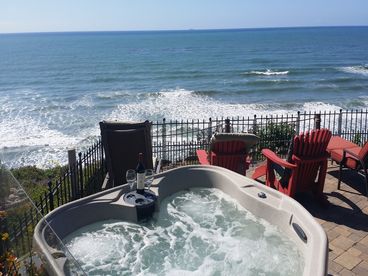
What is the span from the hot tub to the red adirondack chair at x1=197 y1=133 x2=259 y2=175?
479 millimetres

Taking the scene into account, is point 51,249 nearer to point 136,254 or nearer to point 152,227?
point 136,254

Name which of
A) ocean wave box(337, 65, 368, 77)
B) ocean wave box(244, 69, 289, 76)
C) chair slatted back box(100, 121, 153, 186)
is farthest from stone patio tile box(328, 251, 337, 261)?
ocean wave box(337, 65, 368, 77)

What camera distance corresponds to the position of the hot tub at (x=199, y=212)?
13.9ft

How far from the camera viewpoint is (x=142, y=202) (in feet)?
19.4

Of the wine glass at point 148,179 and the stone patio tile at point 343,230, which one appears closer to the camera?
the stone patio tile at point 343,230

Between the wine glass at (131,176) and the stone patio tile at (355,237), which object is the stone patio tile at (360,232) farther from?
the wine glass at (131,176)

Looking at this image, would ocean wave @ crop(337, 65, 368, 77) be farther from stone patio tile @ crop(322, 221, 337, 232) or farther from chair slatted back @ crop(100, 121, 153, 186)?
stone patio tile @ crop(322, 221, 337, 232)

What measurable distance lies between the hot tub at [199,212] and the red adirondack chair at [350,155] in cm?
188

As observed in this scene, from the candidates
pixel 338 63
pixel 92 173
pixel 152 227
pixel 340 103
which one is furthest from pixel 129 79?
pixel 152 227

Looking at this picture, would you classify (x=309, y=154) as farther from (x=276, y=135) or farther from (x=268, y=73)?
(x=268, y=73)

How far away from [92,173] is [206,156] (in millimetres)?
2284

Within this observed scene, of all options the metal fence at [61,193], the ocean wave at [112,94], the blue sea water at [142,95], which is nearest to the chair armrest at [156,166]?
the metal fence at [61,193]

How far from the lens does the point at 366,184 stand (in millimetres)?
6852

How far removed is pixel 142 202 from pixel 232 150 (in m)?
2.19
